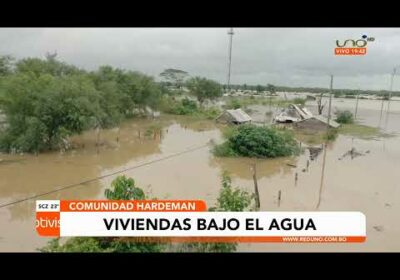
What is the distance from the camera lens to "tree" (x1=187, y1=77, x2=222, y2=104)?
34344mm

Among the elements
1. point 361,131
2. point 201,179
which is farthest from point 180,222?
point 361,131

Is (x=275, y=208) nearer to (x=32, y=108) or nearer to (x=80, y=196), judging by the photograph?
(x=80, y=196)

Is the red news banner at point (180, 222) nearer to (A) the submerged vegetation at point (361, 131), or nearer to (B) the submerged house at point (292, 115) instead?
(A) the submerged vegetation at point (361, 131)

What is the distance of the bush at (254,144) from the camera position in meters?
13.9

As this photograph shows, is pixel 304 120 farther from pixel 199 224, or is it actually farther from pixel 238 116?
pixel 199 224

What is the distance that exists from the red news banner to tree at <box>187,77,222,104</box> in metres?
30.1

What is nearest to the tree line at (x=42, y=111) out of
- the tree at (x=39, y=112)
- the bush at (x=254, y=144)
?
the tree at (x=39, y=112)

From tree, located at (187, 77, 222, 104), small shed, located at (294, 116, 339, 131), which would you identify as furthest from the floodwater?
tree, located at (187, 77, 222, 104)

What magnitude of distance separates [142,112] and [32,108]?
14.1 metres

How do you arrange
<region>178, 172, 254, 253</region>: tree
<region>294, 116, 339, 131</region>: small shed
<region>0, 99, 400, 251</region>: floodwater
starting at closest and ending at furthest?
1. <region>178, 172, 254, 253</region>: tree
2. <region>0, 99, 400, 251</region>: floodwater
3. <region>294, 116, 339, 131</region>: small shed

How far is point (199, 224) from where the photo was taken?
430 centimetres

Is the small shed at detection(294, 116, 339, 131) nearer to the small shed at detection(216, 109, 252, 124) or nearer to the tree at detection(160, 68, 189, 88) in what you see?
the small shed at detection(216, 109, 252, 124)

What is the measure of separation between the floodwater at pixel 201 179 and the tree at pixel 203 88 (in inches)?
690

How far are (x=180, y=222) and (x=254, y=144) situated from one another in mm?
9928
